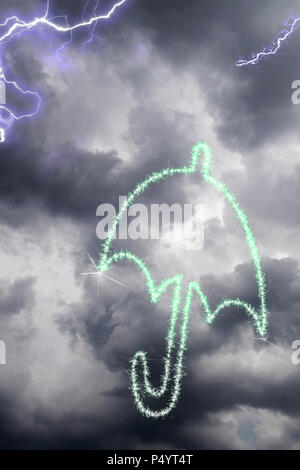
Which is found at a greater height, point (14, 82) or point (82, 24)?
point (82, 24)

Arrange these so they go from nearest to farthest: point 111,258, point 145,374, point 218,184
Answer: point 145,374, point 111,258, point 218,184

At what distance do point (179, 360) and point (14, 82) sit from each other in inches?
922

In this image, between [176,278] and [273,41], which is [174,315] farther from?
[273,41]

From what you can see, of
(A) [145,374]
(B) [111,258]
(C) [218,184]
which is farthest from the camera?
(C) [218,184]

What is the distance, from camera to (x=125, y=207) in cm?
3128

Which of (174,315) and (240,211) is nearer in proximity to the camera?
(174,315)

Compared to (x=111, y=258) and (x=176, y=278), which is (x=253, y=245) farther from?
→ (x=111, y=258)

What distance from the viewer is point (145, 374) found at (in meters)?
26.6

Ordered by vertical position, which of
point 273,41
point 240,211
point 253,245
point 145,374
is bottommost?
point 145,374

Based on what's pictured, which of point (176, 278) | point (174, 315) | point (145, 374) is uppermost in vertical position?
point (176, 278)

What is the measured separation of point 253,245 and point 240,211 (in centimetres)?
272

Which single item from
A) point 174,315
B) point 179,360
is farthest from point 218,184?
point 179,360

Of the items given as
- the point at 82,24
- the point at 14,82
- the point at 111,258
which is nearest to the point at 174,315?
the point at 111,258

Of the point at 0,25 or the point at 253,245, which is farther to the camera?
the point at 0,25
